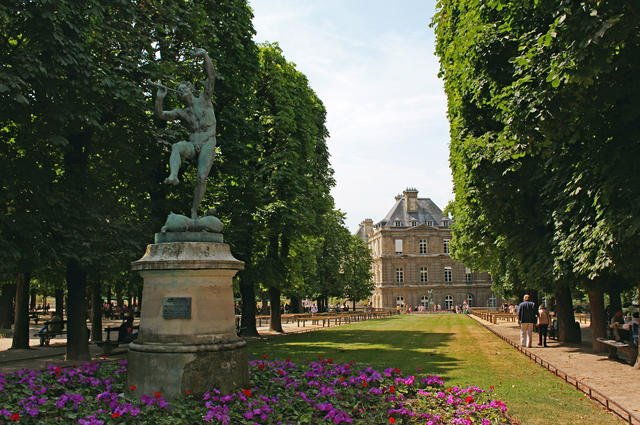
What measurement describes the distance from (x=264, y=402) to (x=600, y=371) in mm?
9009

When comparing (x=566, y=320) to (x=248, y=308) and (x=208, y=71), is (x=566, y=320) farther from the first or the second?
(x=208, y=71)

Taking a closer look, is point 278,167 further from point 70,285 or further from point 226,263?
point 226,263

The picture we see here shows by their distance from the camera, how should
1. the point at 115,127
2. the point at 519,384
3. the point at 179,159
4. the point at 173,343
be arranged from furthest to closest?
the point at 115,127 → the point at 519,384 → the point at 179,159 → the point at 173,343

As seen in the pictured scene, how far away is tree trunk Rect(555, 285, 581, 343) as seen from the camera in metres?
20.3

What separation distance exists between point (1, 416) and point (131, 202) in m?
10.0

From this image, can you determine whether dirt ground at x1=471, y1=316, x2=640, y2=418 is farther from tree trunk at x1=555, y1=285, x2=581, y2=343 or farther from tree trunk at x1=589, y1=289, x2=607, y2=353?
tree trunk at x1=555, y1=285, x2=581, y2=343

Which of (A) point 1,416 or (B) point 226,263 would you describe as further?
(B) point 226,263

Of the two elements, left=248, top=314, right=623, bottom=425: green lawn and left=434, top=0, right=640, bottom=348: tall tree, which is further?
left=434, top=0, right=640, bottom=348: tall tree

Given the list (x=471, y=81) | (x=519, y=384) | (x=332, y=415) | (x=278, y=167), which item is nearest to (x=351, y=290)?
(x=278, y=167)

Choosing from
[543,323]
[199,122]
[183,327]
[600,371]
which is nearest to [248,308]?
[543,323]

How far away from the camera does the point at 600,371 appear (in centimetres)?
1278

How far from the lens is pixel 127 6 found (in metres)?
14.7

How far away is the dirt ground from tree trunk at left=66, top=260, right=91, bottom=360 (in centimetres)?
1344

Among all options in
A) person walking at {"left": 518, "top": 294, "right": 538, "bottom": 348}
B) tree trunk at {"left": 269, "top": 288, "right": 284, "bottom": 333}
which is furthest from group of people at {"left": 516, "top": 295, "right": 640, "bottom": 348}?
A: tree trunk at {"left": 269, "top": 288, "right": 284, "bottom": 333}
